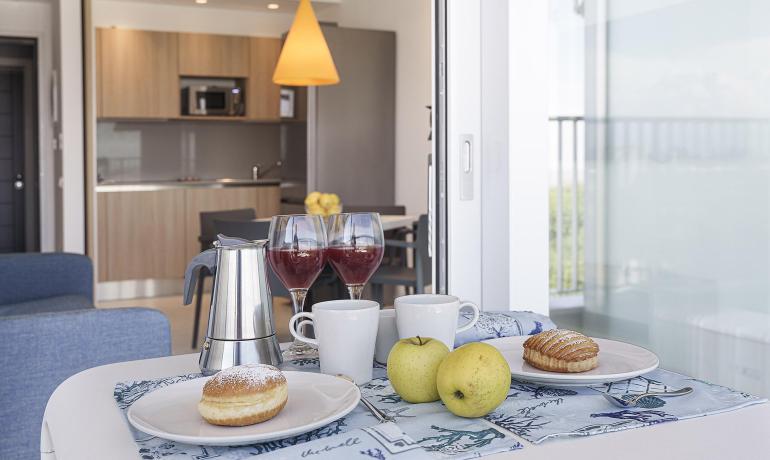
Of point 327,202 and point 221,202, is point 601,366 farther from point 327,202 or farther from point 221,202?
point 221,202

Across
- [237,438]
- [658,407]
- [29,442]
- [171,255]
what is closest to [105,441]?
[237,438]

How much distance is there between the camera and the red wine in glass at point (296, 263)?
1.18 metres

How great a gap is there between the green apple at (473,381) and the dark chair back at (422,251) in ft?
10.2

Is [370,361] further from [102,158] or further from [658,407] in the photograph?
[102,158]

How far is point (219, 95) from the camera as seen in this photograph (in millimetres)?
7211

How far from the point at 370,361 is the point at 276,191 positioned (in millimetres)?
6329

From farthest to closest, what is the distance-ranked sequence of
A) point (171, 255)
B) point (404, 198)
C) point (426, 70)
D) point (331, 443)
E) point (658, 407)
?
point (171, 255) → point (404, 198) → point (426, 70) → point (658, 407) → point (331, 443)

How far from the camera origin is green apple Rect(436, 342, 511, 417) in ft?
2.85

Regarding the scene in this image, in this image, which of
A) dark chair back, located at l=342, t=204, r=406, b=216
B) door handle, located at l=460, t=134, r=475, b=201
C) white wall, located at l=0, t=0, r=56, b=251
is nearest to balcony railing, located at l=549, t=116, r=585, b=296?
door handle, located at l=460, t=134, r=475, b=201

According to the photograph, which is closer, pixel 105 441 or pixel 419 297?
pixel 105 441

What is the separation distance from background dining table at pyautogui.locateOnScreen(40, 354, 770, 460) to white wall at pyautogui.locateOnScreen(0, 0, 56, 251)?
7.12m

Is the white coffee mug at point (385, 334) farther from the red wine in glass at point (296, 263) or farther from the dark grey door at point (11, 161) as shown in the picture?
the dark grey door at point (11, 161)

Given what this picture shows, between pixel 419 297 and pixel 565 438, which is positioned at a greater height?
pixel 419 297

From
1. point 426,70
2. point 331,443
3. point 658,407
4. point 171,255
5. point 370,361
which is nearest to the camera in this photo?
point 331,443
